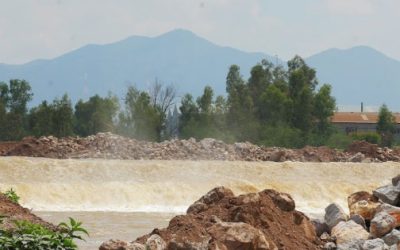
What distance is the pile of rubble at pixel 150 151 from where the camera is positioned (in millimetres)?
42781

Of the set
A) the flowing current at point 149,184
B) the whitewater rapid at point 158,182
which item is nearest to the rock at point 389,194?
the flowing current at point 149,184

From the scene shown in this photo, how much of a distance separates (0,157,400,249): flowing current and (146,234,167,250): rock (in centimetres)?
1105

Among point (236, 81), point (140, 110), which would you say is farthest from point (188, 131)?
point (236, 81)

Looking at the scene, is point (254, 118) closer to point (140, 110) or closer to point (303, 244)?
point (140, 110)

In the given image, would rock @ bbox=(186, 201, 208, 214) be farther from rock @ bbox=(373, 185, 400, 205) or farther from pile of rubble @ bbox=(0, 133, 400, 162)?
pile of rubble @ bbox=(0, 133, 400, 162)

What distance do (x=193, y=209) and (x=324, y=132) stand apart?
5664cm

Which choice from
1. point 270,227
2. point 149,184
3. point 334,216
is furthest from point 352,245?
point 149,184

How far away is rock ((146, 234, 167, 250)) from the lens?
34.3ft

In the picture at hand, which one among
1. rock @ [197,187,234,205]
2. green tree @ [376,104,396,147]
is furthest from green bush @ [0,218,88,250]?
green tree @ [376,104,396,147]

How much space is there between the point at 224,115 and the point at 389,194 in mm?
54225

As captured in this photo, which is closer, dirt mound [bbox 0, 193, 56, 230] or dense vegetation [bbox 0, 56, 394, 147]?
dirt mound [bbox 0, 193, 56, 230]

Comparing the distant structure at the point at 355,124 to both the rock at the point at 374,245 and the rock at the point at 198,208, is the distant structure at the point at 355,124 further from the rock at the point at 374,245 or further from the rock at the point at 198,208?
the rock at the point at 374,245

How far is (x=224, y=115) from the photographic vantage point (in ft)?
223

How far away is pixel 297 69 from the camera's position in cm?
7306
